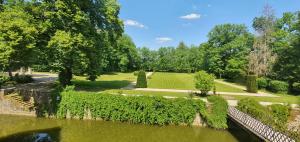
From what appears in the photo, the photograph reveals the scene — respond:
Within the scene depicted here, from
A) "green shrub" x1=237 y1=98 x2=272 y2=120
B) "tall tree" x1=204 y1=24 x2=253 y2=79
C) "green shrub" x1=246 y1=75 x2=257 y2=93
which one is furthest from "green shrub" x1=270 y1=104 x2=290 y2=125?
"tall tree" x1=204 y1=24 x2=253 y2=79

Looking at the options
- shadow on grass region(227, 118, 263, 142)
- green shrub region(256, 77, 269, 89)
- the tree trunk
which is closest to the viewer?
shadow on grass region(227, 118, 263, 142)

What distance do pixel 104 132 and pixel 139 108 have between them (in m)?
3.47

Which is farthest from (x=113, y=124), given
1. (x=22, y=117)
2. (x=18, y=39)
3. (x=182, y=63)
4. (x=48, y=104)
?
(x=182, y=63)

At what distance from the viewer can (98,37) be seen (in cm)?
2903

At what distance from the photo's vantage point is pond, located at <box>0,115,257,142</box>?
17448mm

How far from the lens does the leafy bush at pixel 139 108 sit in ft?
68.4

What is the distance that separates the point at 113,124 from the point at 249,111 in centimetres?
983

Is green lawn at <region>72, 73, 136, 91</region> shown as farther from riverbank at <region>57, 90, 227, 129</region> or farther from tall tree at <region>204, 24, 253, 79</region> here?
tall tree at <region>204, 24, 253, 79</region>

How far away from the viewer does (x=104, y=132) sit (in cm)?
1873

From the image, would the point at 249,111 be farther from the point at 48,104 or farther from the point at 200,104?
the point at 48,104

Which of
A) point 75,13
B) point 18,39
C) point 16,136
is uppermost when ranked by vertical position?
point 75,13

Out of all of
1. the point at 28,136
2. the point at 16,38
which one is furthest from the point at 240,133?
the point at 16,38

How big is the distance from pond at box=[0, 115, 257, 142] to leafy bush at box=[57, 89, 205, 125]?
22.8 inches

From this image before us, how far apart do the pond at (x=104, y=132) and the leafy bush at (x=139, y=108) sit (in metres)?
0.58
